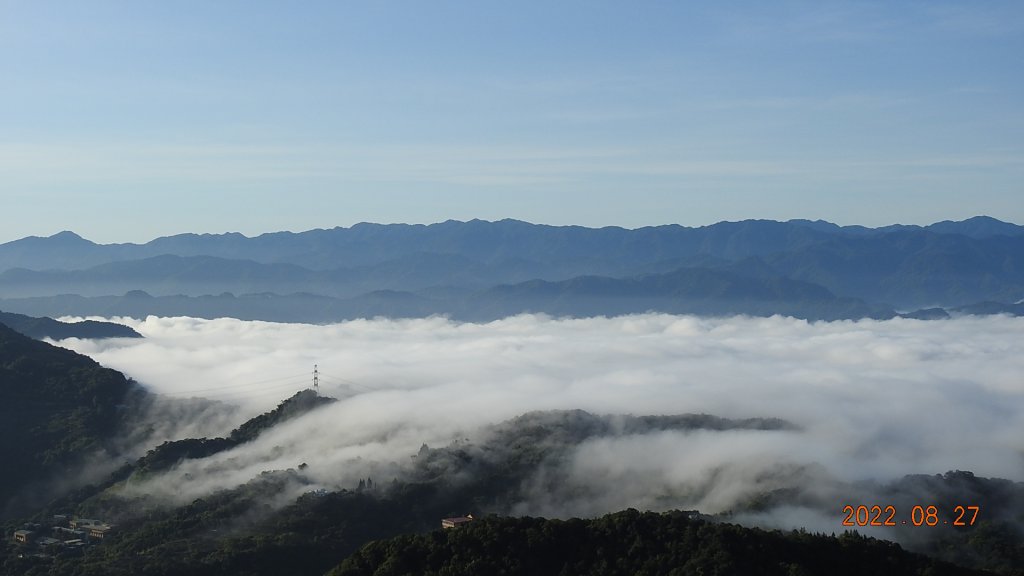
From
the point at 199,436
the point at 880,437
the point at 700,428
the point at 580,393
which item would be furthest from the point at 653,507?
the point at 199,436

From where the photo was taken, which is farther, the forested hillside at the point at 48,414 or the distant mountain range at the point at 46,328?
the distant mountain range at the point at 46,328

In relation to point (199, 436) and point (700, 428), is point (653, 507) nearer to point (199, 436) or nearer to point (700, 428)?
point (700, 428)
